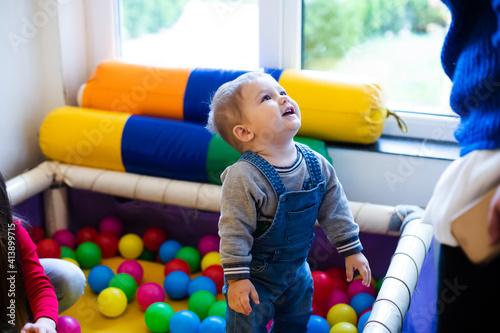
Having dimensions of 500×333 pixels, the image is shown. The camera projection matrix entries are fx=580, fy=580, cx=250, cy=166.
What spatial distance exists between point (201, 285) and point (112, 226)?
515mm

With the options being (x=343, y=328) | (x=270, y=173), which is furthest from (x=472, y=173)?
(x=343, y=328)

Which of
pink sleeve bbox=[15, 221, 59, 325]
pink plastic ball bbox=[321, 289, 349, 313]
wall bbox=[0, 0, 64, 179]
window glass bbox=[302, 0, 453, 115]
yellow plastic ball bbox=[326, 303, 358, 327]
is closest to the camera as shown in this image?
pink sleeve bbox=[15, 221, 59, 325]

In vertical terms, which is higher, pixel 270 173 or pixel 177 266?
pixel 270 173

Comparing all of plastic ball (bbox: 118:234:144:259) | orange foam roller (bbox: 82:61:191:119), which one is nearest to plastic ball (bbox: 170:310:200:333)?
plastic ball (bbox: 118:234:144:259)

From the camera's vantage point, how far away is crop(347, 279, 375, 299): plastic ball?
5.84 ft

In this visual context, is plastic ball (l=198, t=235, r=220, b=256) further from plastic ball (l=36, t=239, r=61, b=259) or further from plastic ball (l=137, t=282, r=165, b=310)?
plastic ball (l=36, t=239, r=61, b=259)

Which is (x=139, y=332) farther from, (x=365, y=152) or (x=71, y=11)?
(x=71, y=11)

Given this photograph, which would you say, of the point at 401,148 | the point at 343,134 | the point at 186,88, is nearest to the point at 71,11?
the point at 186,88

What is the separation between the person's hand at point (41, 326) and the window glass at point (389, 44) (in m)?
1.22

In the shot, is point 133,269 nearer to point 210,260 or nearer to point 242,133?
point 210,260

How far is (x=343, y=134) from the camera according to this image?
181 centimetres

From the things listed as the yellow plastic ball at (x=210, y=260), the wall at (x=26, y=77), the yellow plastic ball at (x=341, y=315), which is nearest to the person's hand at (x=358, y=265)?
the yellow plastic ball at (x=341, y=315)

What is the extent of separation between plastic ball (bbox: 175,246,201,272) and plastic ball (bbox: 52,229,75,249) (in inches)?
16.2

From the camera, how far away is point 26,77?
81.7 inches
